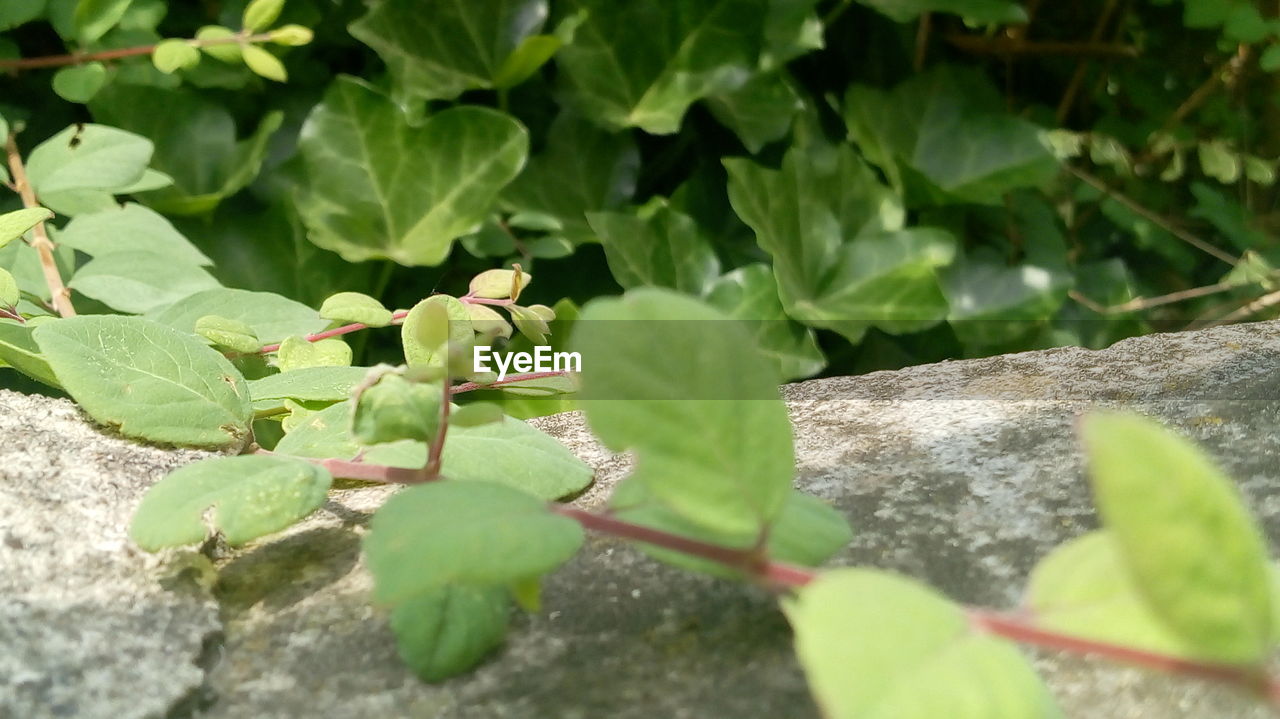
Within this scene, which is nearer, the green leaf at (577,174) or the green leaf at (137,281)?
the green leaf at (137,281)

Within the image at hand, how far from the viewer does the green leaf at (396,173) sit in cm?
92

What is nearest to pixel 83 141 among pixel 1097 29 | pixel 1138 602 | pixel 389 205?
pixel 389 205

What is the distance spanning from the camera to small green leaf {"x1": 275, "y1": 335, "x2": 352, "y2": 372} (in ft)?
1.69

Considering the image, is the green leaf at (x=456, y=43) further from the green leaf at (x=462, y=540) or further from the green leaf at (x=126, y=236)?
the green leaf at (x=462, y=540)

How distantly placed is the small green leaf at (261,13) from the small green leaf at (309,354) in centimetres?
37

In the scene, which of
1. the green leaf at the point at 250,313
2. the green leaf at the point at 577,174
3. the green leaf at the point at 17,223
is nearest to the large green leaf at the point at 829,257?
the green leaf at the point at 577,174

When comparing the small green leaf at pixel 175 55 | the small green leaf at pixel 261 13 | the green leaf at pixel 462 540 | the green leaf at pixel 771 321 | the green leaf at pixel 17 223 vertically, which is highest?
the small green leaf at pixel 261 13

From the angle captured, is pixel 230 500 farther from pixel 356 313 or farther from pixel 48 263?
pixel 48 263

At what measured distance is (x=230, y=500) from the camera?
0.96 ft

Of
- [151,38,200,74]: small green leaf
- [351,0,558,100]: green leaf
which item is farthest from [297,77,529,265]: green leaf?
[151,38,200,74]: small green leaf

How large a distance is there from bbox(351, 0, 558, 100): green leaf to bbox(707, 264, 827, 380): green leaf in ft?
1.00

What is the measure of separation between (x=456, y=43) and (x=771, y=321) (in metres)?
0.43

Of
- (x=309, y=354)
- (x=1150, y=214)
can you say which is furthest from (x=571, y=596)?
(x=1150, y=214)

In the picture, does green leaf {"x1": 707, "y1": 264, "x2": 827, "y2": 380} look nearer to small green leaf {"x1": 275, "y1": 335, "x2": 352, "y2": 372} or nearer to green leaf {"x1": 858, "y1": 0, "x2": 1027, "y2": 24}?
green leaf {"x1": 858, "y1": 0, "x2": 1027, "y2": 24}
